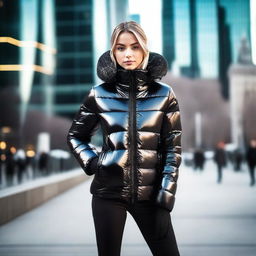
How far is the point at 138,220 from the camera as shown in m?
2.43

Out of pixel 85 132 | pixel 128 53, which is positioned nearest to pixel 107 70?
pixel 128 53

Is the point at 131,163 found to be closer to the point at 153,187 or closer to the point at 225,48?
the point at 153,187

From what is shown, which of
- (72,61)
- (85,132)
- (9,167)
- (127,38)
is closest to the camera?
(127,38)

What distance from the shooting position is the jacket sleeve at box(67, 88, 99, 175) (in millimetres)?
2555

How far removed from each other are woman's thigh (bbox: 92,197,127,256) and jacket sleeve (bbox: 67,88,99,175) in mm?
198

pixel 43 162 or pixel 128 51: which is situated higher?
pixel 128 51

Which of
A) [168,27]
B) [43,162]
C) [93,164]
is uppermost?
[168,27]

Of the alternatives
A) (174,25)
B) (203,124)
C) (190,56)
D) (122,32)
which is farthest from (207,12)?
(203,124)

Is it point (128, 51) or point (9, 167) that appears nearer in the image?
point (128, 51)

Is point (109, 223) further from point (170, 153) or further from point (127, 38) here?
point (127, 38)

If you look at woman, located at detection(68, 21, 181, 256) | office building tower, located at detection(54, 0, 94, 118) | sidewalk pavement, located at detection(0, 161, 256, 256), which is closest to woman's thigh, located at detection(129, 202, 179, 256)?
woman, located at detection(68, 21, 181, 256)

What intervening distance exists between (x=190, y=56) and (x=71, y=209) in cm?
367

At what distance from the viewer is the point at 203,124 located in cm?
6762

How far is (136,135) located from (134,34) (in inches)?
17.7
